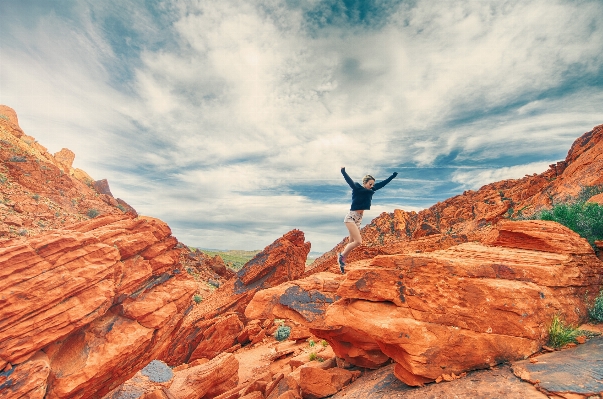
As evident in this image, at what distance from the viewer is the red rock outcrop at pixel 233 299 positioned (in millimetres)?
23031

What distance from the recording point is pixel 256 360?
1995 cm

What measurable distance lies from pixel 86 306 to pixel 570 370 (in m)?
17.2

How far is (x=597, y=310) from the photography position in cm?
776

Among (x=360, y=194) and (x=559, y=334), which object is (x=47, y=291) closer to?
(x=360, y=194)

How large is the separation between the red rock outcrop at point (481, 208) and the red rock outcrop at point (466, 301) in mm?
8269

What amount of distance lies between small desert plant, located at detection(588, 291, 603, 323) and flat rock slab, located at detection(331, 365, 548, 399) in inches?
132

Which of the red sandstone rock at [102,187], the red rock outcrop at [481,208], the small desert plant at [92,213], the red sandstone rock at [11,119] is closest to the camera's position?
the red rock outcrop at [481,208]

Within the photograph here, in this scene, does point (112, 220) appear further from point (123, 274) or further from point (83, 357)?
point (83, 357)

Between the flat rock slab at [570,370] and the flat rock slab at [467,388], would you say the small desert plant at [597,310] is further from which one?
the flat rock slab at [467,388]

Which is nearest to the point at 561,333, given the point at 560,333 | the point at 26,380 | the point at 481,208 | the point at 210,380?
the point at 560,333

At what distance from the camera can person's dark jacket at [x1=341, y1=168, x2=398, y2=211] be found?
9.84m

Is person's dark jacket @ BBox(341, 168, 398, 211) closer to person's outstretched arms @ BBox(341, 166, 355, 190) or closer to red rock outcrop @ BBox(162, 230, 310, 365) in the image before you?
person's outstretched arms @ BBox(341, 166, 355, 190)

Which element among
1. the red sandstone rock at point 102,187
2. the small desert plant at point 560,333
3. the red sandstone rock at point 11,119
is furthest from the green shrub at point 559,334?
the red sandstone rock at point 102,187

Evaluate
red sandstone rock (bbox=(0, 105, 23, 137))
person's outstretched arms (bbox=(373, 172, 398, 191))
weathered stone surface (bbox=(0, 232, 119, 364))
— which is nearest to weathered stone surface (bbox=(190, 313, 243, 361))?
weathered stone surface (bbox=(0, 232, 119, 364))
